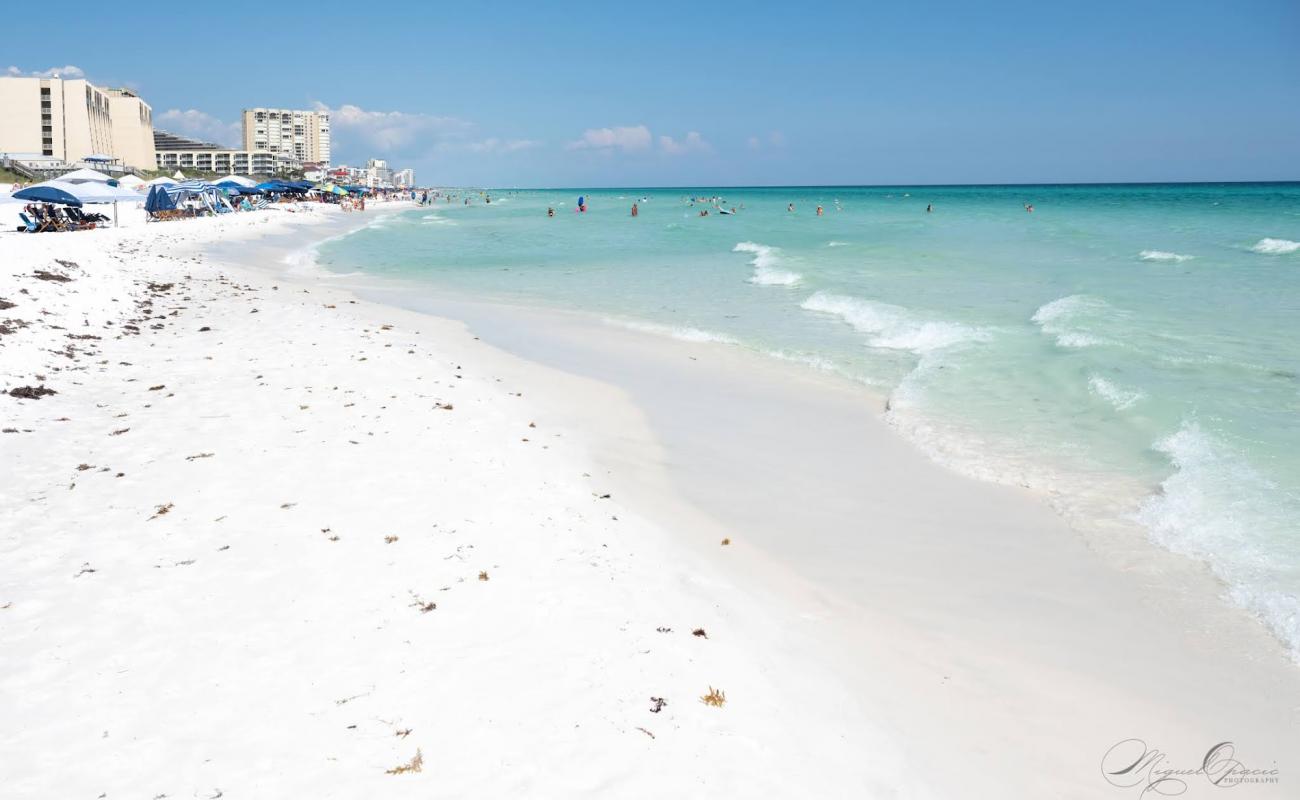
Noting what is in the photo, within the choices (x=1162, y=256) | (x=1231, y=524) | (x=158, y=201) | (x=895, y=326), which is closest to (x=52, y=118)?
(x=158, y=201)

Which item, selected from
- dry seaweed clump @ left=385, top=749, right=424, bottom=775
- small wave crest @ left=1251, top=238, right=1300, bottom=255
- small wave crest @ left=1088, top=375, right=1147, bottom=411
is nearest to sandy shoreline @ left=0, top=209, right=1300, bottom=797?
dry seaweed clump @ left=385, top=749, right=424, bottom=775

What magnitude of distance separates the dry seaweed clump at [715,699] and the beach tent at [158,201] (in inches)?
1899

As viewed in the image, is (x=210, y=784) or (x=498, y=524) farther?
(x=498, y=524)

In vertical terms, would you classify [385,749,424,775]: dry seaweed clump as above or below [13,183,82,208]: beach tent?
below

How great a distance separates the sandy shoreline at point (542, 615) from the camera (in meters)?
4.07

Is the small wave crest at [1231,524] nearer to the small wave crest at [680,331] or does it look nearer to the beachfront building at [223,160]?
the small wave crest at [680,331]

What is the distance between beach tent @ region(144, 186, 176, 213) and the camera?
137 ft

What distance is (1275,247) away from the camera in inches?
1305

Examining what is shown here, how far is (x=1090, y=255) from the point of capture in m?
33.7

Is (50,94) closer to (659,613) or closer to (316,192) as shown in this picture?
(316,192)

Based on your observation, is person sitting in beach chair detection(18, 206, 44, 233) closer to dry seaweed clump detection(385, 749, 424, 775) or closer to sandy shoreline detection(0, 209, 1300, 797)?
sandy shoreline detection(0, 209, 1300, 797)

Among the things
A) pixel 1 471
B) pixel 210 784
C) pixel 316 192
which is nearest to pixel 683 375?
pixel 1 471

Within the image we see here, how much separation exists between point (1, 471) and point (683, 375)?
9.46 metres

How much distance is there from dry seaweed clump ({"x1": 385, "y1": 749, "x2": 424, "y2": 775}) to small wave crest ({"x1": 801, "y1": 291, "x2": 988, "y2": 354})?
13.7 meters
